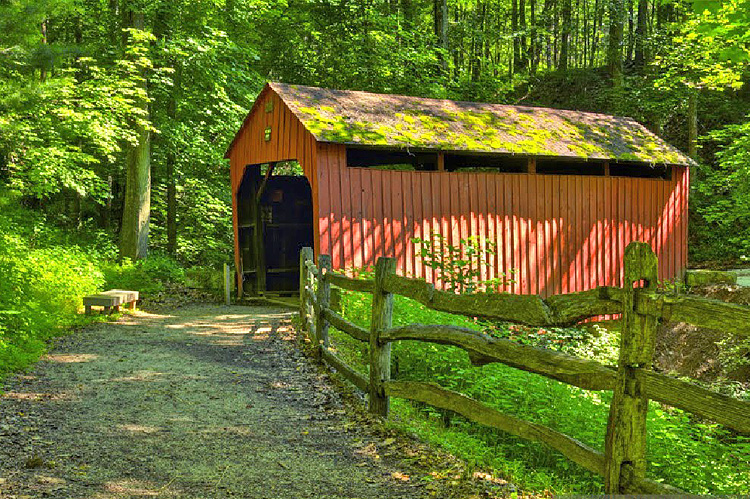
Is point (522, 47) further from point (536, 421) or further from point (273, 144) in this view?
point (536, 421)

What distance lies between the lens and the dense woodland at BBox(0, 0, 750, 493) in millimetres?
13227

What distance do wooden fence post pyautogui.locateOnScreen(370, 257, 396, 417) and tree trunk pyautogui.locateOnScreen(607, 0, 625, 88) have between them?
1908 cm

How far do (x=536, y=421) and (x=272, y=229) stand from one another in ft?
34.7

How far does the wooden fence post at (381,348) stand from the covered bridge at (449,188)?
5.96 meters

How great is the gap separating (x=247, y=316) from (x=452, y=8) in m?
27.2

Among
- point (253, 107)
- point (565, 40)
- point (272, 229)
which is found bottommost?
point (272, 229)

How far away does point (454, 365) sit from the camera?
317 inches

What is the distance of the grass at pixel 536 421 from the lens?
5195 mm

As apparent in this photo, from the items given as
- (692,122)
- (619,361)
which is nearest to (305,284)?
(619,361)

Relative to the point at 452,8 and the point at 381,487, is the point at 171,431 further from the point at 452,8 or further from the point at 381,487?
the point at 452,8

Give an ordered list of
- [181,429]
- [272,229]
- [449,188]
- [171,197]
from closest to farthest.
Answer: [181,429] < [449,188] < [272,229] < [171,197]

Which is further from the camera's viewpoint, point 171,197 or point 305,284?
point 171,197

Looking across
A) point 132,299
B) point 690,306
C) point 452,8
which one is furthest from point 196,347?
point 452,8

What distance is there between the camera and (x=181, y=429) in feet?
18.8
